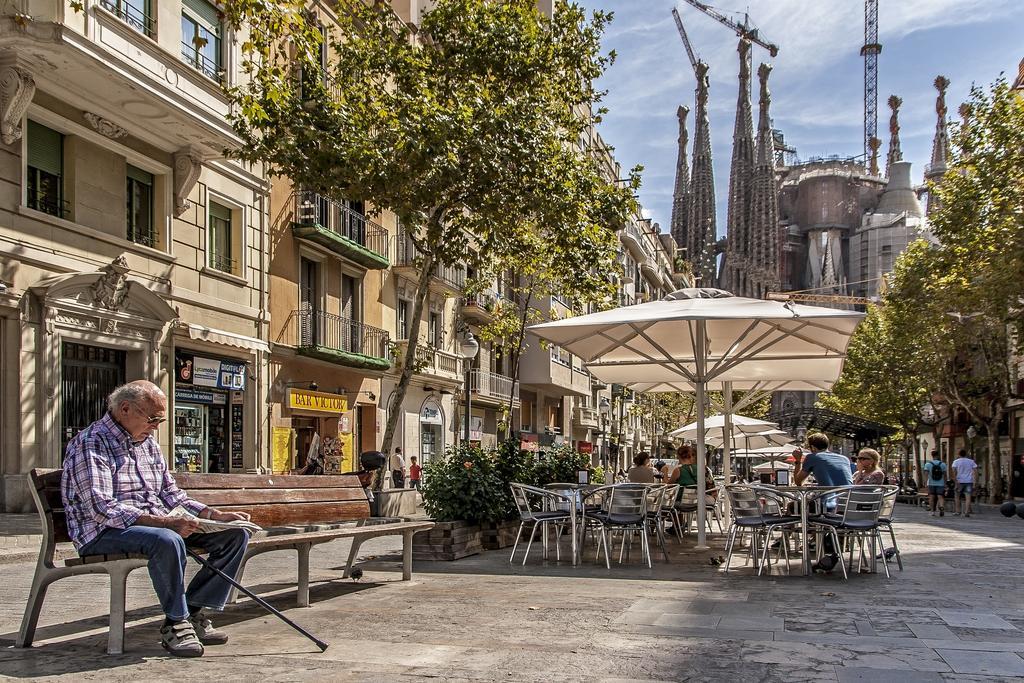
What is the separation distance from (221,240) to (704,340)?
12.8 metres

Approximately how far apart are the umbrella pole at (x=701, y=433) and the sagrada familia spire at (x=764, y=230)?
126494 mm

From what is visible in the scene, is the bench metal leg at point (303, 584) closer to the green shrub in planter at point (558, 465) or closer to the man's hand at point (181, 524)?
the man's hand at point (181, 524)

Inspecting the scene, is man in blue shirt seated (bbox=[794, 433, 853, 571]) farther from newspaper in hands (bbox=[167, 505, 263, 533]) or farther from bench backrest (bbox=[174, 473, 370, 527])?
newspaper in hands (bbox=[167, 505, 263, 533])

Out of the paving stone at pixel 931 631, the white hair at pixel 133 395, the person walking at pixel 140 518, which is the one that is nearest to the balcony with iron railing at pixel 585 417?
the paving stone at pixel 931 631

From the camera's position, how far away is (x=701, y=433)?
12195 mm

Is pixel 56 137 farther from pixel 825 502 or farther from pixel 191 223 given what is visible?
pixel 825 502

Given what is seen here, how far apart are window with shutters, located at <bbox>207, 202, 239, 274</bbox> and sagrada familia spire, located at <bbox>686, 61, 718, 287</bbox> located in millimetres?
127802

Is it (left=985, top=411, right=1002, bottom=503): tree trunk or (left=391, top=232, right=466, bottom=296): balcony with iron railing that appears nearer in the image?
(left=391, top=232, right=466, bottom=296): balcony with iron railing

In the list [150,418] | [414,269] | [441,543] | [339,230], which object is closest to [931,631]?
[150,418]

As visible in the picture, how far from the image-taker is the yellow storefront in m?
23.7

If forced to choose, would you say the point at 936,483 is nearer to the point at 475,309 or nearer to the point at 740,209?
the point at 475,309

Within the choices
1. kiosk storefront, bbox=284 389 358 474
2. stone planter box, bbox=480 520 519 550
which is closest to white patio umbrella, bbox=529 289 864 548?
stone planter box, bbox=480 520 519 550

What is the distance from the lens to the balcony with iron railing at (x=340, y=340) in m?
24.7

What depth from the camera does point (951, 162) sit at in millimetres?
26000
